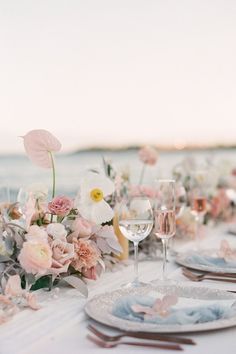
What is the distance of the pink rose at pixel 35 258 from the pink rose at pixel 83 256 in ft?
0.42

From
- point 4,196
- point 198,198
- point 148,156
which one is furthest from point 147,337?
point 148,156

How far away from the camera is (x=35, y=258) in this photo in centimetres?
122

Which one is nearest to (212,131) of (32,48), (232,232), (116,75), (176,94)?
(176,94)

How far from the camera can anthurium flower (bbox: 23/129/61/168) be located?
137 cm

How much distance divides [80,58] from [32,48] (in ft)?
2.67

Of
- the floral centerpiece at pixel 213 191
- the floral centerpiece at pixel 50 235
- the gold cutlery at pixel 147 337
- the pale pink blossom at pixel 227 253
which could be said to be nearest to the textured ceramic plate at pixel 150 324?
the gold cutlery at pixel 147 337

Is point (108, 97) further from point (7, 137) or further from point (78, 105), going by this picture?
point (7, 137)

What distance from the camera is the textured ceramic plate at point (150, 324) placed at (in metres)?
1.01

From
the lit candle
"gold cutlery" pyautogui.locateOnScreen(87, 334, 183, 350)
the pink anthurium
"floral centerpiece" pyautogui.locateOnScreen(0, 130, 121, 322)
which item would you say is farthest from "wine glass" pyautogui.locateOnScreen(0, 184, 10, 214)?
"gold cutlery" pyautogui.locateOnScreen(87, 334, 183, 350)

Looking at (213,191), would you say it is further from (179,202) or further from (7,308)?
(7,308)

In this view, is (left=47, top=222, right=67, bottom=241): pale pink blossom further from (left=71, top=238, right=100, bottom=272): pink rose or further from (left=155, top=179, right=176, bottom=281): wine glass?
(left=155, top=179, right=176, bottom=281): wine glass

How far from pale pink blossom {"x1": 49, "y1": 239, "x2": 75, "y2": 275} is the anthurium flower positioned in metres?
0.20

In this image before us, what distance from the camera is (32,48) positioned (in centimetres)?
968

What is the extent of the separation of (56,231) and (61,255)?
0.06 meters
